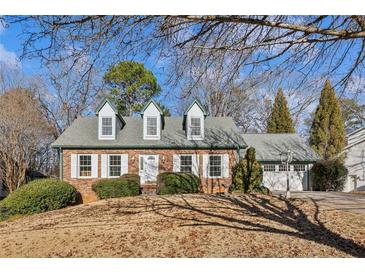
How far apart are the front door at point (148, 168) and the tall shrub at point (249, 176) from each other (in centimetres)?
371

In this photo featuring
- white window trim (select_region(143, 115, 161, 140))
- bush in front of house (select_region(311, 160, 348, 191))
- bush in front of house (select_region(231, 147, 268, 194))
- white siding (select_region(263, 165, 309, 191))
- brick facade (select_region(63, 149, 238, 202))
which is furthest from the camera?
white siding (select_region(263, 165, 309, 191))

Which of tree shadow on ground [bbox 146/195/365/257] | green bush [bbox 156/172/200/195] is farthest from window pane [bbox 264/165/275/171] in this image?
tree shadow on ground [bbox 146/195/365/257]

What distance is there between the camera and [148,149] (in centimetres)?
1265

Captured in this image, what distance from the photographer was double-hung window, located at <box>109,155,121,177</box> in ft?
41.1

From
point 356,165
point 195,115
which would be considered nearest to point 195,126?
point 195,115

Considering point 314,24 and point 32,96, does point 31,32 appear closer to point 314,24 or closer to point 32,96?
point 314,24

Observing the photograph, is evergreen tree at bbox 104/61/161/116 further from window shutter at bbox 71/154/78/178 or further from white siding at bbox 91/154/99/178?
window shutter at bbox 71/154/78/178

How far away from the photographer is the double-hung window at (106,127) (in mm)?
12953

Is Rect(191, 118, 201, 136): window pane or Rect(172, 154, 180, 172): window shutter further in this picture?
Rect(191, 118, 201, 136): window pane

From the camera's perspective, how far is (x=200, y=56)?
4309mm

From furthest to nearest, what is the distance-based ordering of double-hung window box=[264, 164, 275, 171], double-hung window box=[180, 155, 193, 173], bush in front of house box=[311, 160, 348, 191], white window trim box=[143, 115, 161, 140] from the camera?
double-hung window box=[264, 164, 275, 171]
bush in front of house box=[311, 160, 348, 191]
white window trim box=[143, 115, 161, 140]
double-hung window box=[180, 155, 193, 173]

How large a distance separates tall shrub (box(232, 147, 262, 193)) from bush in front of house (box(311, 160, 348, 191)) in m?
5.59

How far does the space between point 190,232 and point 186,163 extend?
7.24m
